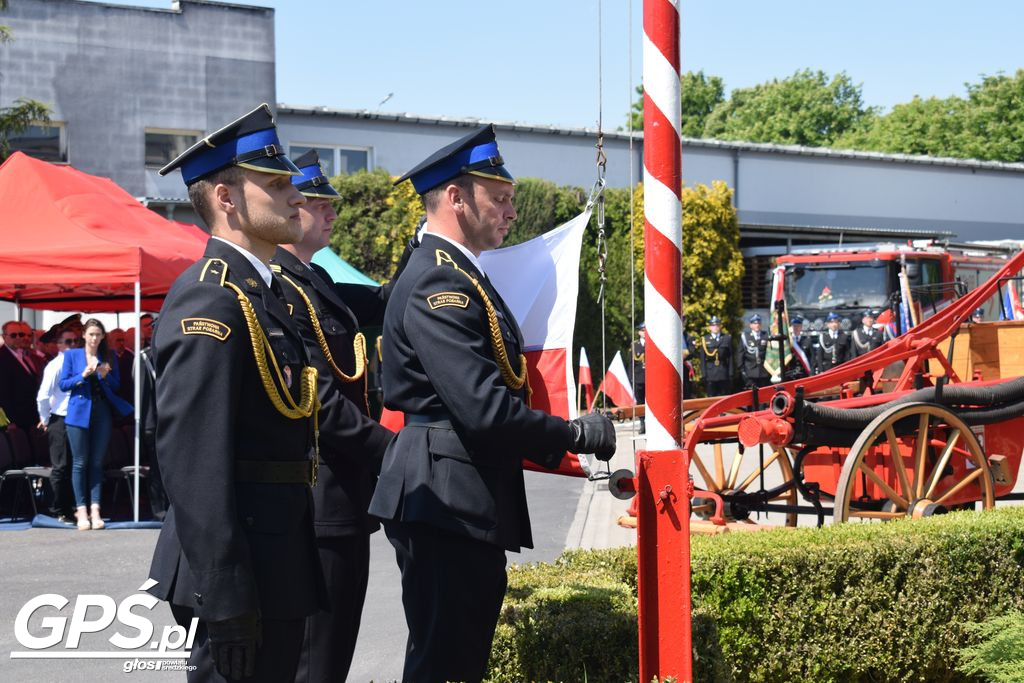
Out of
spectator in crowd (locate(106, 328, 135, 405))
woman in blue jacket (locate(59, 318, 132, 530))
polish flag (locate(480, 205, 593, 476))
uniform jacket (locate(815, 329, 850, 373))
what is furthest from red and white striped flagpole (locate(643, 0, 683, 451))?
uniform jacket (locate(815, 329, 850, 373))

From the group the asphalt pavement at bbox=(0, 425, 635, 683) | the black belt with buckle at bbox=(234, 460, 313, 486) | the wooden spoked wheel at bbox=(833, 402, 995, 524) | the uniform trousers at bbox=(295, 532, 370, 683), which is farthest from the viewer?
the wooden spoked wheel at bbox=(833, 402, 995, 524)

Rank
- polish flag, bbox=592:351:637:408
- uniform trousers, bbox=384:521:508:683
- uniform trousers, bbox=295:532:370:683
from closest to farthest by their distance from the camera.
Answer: uniform trousers, bbox=384:521:508:683, uniform trousers, bbox=295:532:370:683, polish flag, bbox=592:351:637:408

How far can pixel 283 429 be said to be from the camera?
3.19 m

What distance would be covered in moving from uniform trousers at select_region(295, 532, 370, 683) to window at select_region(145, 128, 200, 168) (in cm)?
1971

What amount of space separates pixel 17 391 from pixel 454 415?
360 inches

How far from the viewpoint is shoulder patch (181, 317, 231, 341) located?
299cm

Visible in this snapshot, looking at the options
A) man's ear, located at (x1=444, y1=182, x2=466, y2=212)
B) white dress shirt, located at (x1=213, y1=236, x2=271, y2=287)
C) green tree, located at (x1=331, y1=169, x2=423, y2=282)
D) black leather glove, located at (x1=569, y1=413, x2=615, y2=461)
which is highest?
green tree, located at (x1=331, y1=169, x2=423, y2=282)

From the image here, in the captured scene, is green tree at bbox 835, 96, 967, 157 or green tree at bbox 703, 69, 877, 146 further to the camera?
green tree at bbox 703, 69, 877, 146

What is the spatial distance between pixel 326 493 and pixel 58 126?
20.0 metres

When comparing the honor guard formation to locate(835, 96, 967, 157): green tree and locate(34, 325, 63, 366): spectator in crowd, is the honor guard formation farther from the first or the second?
locate(835, 96, 967, 157): green tree

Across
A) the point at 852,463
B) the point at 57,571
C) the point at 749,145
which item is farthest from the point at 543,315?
the point at 749,145

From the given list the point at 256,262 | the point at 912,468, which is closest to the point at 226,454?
the point at 256,262

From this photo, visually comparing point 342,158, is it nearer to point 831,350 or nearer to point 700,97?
point 831,350

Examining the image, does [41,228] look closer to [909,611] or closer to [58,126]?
[909,611]
